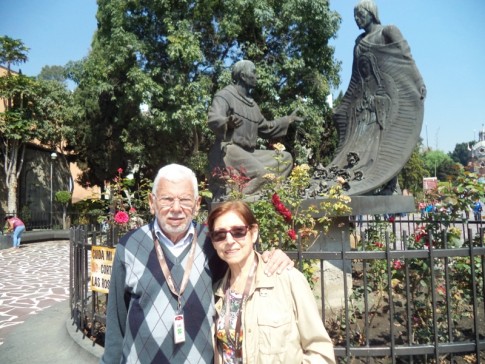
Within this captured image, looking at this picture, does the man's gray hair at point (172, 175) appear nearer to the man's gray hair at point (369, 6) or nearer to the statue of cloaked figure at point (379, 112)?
the statue of cloaked figure at point (379, 112)

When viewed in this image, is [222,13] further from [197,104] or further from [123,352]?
[123,352]

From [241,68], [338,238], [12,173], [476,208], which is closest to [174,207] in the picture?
[338,238]

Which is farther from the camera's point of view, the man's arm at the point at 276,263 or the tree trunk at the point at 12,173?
the tree trunk at the point at 12,173

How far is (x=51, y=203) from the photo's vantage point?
2636 centimetres

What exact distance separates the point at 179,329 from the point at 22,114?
76.9 feet

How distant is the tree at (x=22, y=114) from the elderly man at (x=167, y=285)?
74.0 feet

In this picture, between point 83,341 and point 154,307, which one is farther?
point 83,341

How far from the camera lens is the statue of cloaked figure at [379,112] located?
5199 millimetres

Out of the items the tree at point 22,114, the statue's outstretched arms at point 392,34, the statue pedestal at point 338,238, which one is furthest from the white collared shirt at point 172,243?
the tree at point 22,114

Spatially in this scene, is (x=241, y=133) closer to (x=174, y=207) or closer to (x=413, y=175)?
(x=174, y=207)

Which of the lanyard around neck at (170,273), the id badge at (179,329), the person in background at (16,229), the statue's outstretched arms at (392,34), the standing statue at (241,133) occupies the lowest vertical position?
the person in background at (16,229)

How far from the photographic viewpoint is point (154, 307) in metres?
1.84

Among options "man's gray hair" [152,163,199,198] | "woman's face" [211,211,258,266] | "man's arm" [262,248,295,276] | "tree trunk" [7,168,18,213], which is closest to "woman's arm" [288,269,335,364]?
"man's arm" [262,248,295,276]

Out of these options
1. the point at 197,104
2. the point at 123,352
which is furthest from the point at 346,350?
the point at 197,104
